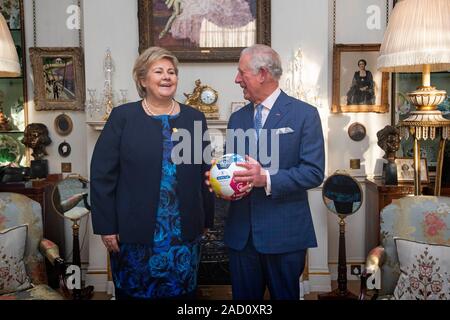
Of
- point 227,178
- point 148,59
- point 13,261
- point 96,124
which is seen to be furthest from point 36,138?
point 227,178

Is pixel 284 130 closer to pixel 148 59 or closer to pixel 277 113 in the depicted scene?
pixel 277 113

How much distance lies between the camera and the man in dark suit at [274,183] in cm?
168

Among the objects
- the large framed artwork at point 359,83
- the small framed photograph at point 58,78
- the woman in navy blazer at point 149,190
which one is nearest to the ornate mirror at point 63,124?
the small framed photograph at point 58,78

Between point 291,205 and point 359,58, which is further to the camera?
point 359,58

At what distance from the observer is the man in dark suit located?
1.68 metres

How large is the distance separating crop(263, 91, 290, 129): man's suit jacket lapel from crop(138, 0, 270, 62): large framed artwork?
1635 mm

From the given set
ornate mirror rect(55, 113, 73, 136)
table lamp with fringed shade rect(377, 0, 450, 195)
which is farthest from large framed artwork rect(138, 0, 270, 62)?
table lamp with fringed shade rect(377, 0, 450, 195)

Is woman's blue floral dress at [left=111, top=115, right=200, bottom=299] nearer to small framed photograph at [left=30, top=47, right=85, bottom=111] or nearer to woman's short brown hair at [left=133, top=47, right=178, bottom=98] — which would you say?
woman's short brown hair at [left=133, top=47, right=178, bottom=98]

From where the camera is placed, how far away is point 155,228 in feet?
5.71

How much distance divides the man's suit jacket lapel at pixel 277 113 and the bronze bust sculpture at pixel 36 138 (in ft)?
7.40
